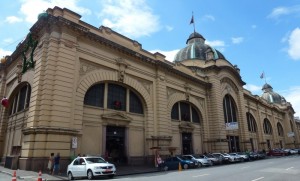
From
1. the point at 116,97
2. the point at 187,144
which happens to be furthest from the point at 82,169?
the point at 187,144

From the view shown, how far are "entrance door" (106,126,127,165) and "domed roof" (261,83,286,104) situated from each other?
7510 centimetres

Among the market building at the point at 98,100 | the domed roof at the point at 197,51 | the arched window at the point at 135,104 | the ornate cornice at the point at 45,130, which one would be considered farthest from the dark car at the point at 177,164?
the domed roof at the point at 197,51

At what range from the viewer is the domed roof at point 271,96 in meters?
88.8

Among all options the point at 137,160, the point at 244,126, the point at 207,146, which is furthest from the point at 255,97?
the point at 137,160

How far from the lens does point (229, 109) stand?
4572 cm

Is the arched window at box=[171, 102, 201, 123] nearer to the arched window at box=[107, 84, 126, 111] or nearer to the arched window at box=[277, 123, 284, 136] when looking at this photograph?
the arched window at box=[107, 84, 126, 111]

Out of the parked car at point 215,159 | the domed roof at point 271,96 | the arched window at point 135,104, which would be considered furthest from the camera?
the domed roof at point 271,96

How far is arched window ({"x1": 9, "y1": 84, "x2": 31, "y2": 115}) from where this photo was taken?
25.7 meters

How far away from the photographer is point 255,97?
61.6 m

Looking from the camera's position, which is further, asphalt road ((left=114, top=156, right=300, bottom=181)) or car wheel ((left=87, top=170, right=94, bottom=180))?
car wheel ((left=87, top=170, right=94, bottom=180))

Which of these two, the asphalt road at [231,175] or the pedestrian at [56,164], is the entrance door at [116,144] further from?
the asphalt road at [231,175]

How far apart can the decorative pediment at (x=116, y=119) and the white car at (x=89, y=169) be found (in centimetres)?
783

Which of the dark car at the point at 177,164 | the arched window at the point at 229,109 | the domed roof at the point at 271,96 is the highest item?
the domed roof at the point at 271,96

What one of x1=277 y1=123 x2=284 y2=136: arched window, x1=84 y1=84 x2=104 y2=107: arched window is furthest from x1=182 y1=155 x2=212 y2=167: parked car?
x1=277 y1=123 x2=284 y2=136: arched window
